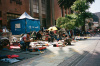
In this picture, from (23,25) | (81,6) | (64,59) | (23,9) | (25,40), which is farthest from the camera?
(23,9)

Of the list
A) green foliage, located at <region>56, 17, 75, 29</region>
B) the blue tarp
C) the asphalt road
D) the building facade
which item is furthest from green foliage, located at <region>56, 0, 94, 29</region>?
the asphalt road

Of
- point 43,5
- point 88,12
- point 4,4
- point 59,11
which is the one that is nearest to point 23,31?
point 4,4

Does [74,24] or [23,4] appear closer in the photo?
[74,24]

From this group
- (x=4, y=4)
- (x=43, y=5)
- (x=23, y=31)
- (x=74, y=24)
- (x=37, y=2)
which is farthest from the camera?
(x=43, y=5)

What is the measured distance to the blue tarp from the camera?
15.7 metres

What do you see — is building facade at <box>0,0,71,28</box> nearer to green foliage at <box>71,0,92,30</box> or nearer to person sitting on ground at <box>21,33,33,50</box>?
green foliage at <box>71,0,92,30</box>

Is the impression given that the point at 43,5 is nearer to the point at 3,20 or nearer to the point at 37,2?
the point at 37,2

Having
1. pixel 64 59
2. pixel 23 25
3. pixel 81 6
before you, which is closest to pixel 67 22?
pixel 81 6

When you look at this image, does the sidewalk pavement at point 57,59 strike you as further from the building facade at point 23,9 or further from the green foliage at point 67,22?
the building facade at point 23,9

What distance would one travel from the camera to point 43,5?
99.6ft

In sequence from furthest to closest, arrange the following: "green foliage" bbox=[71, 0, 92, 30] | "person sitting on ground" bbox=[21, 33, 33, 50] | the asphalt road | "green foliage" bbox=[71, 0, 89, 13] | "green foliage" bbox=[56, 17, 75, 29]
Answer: "green foliage" bbox=[71, 0, 89, 13]
"green foliage" bbox=[71, 0, 92, 30]
"green foliage" bbox=[56, 17, 75, 29]
"person sitting on ground" bbox=[21, 33, 33, 50]
the asphalt road

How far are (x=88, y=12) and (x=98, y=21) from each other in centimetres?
6314

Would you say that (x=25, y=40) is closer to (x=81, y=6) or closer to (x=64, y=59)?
(x=64, y=59)

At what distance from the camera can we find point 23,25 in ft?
51.9
